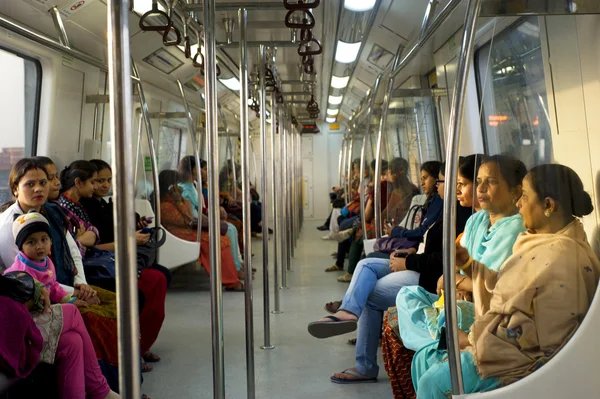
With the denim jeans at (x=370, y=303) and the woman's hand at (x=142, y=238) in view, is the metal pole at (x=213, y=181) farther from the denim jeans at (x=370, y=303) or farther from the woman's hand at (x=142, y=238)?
the woman's hand at (x=142, y=238)

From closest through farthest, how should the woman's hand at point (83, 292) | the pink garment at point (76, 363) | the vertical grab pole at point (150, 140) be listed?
the pink garment at point (76, 363) < the woman's hand at point (83, 292) < the vertical grab pole at point (150, 140)

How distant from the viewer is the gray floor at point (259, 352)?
364 cm

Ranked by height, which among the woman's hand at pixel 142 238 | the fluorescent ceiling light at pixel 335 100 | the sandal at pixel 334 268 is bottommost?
the sandal at pixel 334 268

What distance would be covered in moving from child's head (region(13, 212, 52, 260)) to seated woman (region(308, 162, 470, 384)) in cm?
156

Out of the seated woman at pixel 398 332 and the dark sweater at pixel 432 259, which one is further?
the dark sweater at pixel 432 259

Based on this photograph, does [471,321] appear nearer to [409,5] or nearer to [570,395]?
[570,395]

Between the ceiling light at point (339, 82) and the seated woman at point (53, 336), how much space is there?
8.04 meters

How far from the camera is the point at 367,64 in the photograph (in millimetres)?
8836

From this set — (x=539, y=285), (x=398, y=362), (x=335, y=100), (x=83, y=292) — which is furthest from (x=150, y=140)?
(x=335, y=100)

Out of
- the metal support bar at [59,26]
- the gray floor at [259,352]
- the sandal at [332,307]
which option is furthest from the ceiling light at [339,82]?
the metal support bar at [59,26]

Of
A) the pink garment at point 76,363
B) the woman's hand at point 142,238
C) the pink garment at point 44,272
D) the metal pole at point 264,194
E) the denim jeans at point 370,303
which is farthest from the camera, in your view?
the woman's hand at point 142,238

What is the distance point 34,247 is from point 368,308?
1.92 m

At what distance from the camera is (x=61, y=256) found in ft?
10.9

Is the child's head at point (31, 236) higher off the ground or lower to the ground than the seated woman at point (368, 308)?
higher
